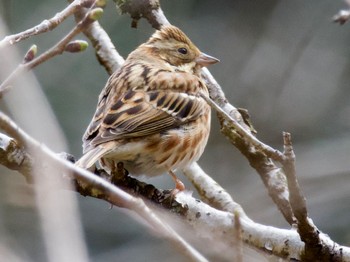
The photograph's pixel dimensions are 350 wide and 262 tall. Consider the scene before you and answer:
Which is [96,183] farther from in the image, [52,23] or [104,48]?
[104,48]

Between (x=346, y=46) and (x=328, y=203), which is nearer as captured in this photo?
(x=328, y=203)

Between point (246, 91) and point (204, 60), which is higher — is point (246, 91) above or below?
above

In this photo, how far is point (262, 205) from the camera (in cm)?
614

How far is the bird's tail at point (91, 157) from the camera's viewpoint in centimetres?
412

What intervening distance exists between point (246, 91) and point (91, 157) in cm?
465

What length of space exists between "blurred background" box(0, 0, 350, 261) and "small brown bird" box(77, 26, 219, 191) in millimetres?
1302

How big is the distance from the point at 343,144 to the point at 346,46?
181cm

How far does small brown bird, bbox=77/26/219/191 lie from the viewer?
4609 mm

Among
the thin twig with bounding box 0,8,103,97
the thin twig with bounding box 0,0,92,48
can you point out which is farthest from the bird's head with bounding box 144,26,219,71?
the thin twig with bounding box 0,8,103,97

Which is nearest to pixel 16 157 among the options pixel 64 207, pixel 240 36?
pixel 64 207

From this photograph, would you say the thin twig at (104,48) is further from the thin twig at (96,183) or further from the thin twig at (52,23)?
the thin twig at (96,183)

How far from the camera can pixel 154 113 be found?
4.95m

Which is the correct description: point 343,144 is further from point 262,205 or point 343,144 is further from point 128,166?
point 128,166

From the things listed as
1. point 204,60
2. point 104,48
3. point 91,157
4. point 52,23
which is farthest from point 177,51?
point 52,23
